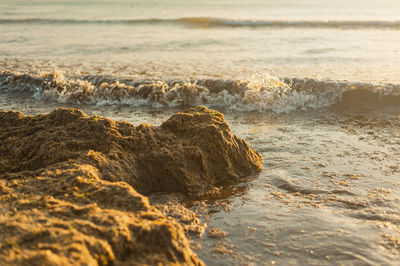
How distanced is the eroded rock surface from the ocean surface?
0.36 metres

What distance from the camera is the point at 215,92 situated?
783cm

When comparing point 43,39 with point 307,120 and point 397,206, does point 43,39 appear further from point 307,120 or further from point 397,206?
point 397,206

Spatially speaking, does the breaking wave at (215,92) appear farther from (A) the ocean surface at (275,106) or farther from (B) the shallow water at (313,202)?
(B) the shallow water at (313,202)

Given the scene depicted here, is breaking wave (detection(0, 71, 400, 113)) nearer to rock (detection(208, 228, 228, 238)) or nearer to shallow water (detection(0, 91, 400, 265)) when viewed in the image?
shallow water (detection(0, 91, 400, 265))

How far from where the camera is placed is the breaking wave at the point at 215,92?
704cm

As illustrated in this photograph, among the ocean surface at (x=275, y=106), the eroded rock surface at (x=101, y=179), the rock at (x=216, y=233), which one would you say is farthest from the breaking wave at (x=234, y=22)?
the rock at (x=216, y=233)

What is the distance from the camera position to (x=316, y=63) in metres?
10.3

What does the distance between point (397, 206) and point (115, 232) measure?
90.4 inches

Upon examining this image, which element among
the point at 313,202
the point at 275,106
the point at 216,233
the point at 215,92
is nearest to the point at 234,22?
the point at 215,92

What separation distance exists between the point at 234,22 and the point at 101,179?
21.2 meters

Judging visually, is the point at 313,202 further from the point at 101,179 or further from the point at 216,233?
the point at 101,179

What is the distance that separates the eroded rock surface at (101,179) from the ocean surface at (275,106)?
36 centimetres

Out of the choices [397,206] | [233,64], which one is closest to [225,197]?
[397,206]

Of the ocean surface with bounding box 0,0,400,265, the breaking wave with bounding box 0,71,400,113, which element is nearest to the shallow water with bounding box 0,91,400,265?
the ocean surface with bounding box 0,0,400,265
